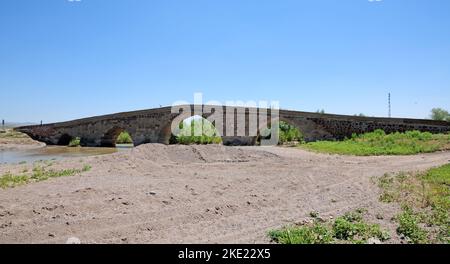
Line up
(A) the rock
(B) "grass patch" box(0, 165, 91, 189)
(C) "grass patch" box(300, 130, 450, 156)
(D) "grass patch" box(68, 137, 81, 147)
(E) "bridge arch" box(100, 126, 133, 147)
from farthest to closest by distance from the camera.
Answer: (E) "bridge arch" box(100, 126, 133, 147)
(D) "grass patch" box(68, 137, 81, 147)
(C) "grass patch" box(300, 130, 450, 156)
(B) "grass patch" box(0, 165, 91, 189)
(A) the rock

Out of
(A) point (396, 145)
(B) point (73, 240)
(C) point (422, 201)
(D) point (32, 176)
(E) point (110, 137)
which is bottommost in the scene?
(B) point (73, 240)

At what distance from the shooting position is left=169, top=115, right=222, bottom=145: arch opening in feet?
86.8

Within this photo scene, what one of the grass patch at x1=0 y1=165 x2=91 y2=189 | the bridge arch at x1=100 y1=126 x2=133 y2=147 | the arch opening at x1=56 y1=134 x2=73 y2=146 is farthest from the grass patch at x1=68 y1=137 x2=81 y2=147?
the grass patch at x1=0 y1=165 x2=91 y2=189

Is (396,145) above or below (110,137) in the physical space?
below

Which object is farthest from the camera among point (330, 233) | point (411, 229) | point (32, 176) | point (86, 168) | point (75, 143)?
point (75, 143)

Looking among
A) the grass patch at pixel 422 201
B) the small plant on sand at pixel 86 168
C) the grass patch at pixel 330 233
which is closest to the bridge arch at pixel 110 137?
the small plant on sand at pixel 86 168

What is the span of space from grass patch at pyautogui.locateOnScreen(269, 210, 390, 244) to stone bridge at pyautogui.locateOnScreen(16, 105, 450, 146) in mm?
17670

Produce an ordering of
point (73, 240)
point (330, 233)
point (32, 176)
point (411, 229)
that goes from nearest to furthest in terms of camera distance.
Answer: point (73, 240) → point (330, 233) → point (411, 229) → point (32, 176)

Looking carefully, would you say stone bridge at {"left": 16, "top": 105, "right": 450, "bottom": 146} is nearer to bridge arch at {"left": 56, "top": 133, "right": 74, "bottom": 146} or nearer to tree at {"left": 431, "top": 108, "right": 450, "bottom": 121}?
bridge arch at {"left": 56, "top": 133, "right": 74, "bottom": 146}

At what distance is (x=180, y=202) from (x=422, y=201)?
408 centimetres

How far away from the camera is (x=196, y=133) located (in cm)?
2888

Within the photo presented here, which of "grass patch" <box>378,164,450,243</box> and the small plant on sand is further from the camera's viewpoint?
the small plant on sand

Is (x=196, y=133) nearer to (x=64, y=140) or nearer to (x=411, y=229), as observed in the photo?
(x=64, y=140)

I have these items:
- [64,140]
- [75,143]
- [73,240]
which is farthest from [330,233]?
[64,140]
